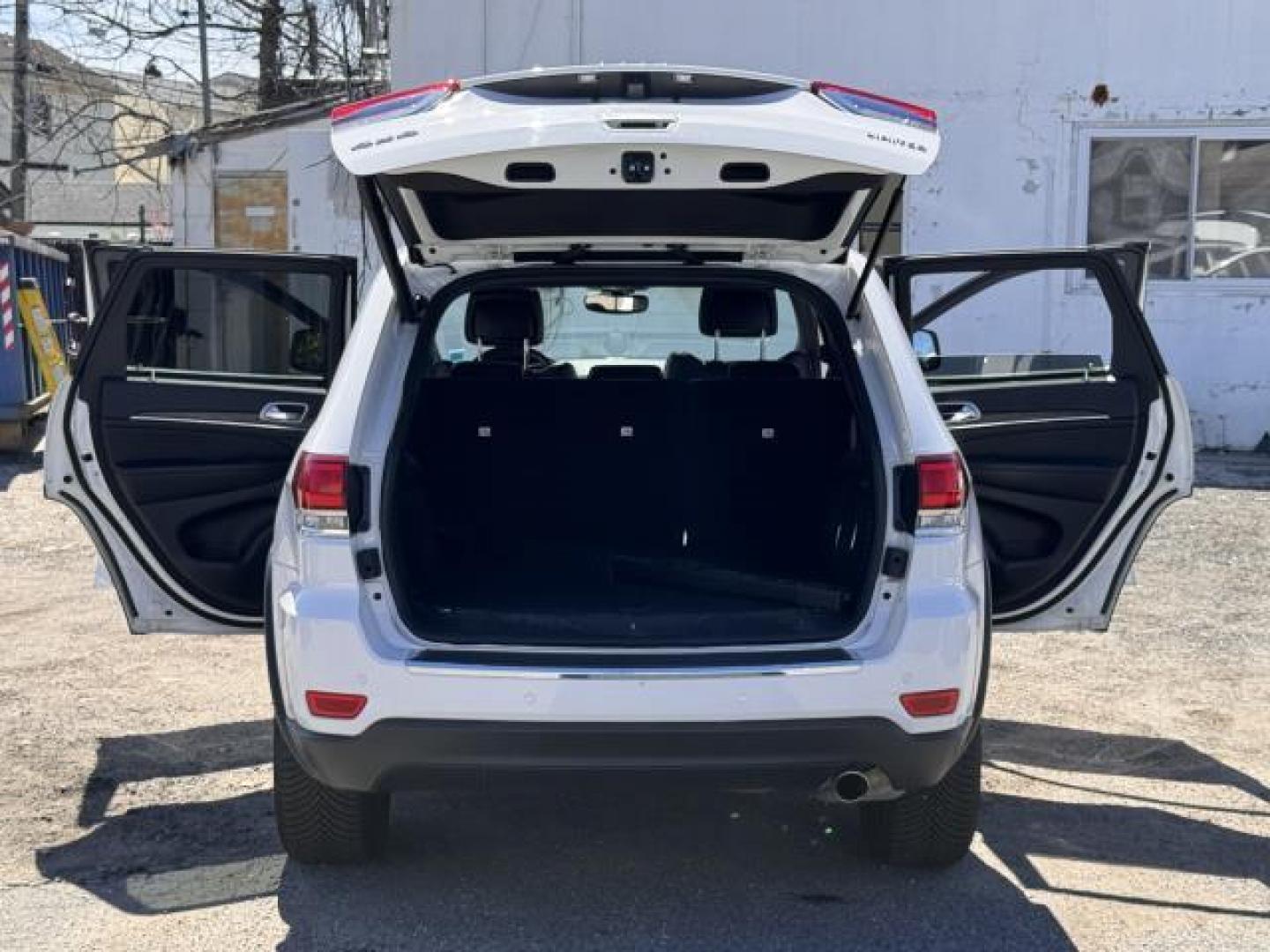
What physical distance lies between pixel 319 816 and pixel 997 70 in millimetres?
10354

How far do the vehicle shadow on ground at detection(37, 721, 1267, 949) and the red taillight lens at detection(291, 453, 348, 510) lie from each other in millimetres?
750

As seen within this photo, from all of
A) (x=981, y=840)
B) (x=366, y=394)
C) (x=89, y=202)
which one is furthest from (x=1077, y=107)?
(x=89, y=202)

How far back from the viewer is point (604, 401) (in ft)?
15.0

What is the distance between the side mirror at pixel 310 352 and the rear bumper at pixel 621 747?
1840mm

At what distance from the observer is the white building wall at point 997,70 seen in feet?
41.0

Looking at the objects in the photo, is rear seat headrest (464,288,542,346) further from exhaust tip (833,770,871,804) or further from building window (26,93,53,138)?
building window (26,93,53,138)

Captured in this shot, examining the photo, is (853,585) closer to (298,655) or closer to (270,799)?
(298,655)

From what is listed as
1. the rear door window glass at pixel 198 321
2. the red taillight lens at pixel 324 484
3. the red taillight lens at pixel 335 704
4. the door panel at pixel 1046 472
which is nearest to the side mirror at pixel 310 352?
the rear door window glass at pixel 198 321

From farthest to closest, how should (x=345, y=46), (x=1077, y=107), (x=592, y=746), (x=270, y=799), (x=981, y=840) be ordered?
1. (x=345, y=46)
2. (x=1077, y=107)
3. (x=270, y=799)
4. (x=981, y=840)
5. (x=592, y=746)

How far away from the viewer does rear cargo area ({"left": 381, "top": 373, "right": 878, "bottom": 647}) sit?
175 inches

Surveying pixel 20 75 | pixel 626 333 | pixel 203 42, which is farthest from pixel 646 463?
pixel 20 75

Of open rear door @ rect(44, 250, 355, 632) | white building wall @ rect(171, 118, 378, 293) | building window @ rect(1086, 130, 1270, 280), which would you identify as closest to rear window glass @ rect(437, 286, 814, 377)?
open rear door @ rect(44, 250, 355, 632)

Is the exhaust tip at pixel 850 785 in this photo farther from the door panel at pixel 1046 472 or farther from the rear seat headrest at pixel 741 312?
the rear seat headrest at pixel 741 312

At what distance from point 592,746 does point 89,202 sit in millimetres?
45803
